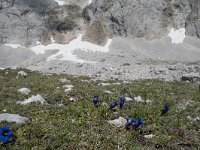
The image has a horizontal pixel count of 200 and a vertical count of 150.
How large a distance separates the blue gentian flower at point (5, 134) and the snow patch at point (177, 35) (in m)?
88.0

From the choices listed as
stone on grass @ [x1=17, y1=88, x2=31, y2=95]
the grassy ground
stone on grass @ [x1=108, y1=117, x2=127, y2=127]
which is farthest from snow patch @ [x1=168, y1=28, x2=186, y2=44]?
stone on grass @ [x1=108, y1=117, x2=127, y2=127]

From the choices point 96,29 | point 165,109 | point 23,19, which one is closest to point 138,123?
point 165,109

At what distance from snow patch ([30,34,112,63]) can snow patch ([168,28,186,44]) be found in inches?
620

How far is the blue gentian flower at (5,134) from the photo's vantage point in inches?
395

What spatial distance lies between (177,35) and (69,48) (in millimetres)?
27418

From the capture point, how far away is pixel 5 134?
1030 cm

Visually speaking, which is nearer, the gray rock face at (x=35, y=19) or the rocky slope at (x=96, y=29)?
the rocky slope at (x=96, y=29)

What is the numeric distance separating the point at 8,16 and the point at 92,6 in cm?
2294

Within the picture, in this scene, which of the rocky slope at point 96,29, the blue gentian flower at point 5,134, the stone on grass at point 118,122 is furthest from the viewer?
the rocky slope at point 96,29

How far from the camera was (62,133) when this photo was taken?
438 inches

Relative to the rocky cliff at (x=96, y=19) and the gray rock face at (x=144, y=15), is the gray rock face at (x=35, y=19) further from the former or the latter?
the gray rock face at (x=144, y=15)

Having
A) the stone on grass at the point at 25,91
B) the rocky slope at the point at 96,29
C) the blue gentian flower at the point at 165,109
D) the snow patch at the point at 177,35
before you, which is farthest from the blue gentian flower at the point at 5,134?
the snow patch at the point at 177,35

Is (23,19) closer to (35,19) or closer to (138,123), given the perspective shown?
(35,19)

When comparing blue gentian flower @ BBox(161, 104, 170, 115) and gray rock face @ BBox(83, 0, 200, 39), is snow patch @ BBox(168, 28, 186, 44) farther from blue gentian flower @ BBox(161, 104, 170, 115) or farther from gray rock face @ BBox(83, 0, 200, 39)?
blue gentian flower @ BBox(161, 104, 170, 115)
